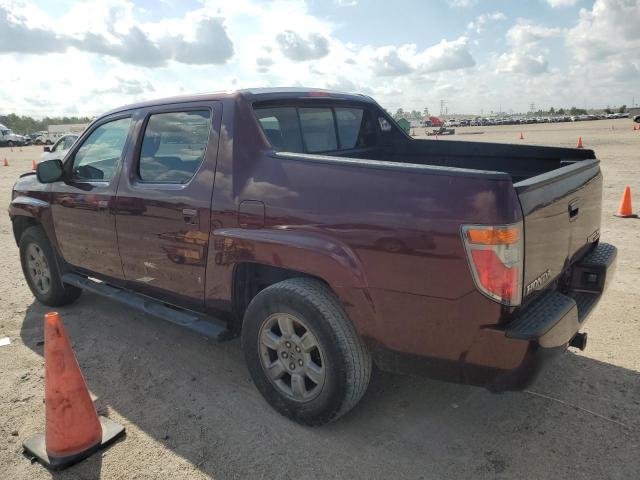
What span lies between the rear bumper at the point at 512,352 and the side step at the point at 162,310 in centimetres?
120

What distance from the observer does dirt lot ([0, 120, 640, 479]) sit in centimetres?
265

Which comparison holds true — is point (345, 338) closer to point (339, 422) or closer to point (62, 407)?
point (339, 422)

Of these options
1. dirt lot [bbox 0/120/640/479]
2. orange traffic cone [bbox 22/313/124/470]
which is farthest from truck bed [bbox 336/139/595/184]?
orange traffic cone [bbox 22/313/124/470]

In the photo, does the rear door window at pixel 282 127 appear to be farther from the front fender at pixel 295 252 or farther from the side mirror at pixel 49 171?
the side mirror at pixel 49 171

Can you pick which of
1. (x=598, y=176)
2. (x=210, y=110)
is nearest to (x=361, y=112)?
(x=210, y=110)

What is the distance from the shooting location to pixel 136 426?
3.08 metres

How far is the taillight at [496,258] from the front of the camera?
2221 millimetres

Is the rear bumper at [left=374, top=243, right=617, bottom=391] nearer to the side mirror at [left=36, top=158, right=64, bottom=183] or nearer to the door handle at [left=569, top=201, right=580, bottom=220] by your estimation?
the door handle at [left=569, top=201, right=580, bottom=220]

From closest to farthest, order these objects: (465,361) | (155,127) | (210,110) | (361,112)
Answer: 1. (465,361)
2. (210,110)
3. (155,127)
4. (361,112)

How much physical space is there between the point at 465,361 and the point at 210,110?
2.20m

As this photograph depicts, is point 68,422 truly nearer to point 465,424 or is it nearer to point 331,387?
point 331,387

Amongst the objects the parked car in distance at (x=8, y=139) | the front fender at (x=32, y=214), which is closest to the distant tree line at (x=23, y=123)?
the parked car in distance at (x=8, y=139)

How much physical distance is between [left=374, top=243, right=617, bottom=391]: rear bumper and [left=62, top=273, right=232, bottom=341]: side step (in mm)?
1205

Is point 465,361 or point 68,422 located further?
point 68,422
